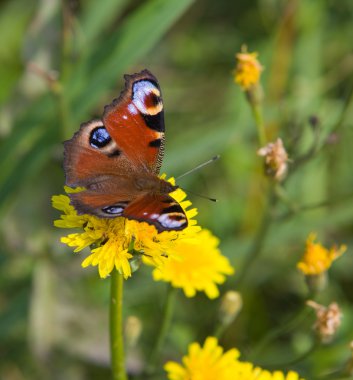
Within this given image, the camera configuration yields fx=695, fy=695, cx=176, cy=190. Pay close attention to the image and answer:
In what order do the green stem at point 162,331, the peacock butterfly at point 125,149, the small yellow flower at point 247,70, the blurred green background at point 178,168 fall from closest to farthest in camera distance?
the peacock butterfly at point 125,149
the green stem at point 162,331
the small yellow flower at point 247,70
the blurred green background at point 178,168

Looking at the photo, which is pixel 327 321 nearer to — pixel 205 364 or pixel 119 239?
pixel 205 364

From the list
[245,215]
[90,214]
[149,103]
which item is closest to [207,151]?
[245,215]

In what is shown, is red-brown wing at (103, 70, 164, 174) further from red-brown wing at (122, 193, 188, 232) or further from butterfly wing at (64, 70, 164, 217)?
red-brown wing at (122, 193, 188, 232)

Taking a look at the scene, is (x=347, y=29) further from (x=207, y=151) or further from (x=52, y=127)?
(x=52, y=127)

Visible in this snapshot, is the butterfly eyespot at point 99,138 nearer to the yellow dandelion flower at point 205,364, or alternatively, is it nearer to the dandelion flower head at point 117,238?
the dandelion flower head at point 117,238

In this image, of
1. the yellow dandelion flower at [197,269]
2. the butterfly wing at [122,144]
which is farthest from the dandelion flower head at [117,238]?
the yellow dandelion flower at [197,269]

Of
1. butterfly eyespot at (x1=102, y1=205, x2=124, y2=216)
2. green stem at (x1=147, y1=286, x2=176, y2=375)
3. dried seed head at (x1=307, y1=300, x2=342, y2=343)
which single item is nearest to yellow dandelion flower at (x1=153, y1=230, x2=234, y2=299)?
green stem at (x1=147, y1=286, x2=176, y2=375)
